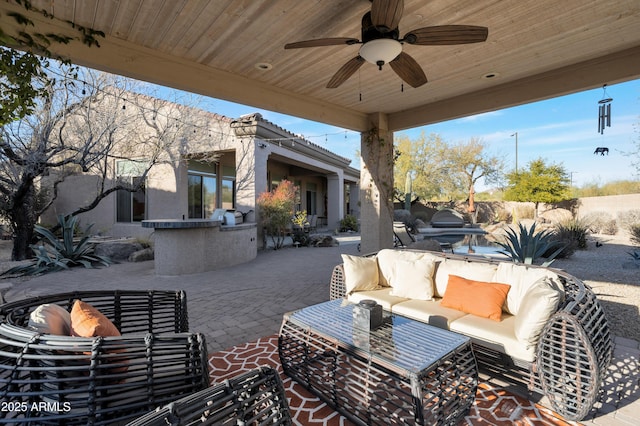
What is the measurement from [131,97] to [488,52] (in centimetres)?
862

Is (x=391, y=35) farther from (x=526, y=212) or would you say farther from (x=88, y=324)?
(x=526, y=212)

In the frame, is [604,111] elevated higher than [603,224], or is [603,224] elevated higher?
[604,111]

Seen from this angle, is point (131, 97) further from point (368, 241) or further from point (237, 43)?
point (368, 241)

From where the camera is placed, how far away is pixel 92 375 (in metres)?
1.32

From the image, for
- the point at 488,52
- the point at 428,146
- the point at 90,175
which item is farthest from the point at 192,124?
the point at 428,146

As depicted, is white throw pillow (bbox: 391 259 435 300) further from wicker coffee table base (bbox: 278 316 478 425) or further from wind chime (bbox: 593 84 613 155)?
wind chime (bbox: 593 84 613 155)

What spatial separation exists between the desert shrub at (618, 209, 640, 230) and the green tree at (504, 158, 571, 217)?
3.43 metres

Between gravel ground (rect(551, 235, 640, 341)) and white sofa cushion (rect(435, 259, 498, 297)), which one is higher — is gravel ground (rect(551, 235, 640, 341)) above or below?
below

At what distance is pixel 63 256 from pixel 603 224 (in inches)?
684

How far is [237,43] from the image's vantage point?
3213mm

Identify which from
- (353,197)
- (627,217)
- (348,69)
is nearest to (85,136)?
(348,69)

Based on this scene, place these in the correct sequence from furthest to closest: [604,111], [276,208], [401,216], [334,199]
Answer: [334,199], [401,216], [276,208], [604,111]

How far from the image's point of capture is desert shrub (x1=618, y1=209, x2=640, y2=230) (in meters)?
11.2

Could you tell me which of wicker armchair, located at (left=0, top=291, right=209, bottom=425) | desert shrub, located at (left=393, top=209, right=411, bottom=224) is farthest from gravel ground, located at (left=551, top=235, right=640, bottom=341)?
desert shrub, located at (left=393, top=209, right=411, bottom=224)
